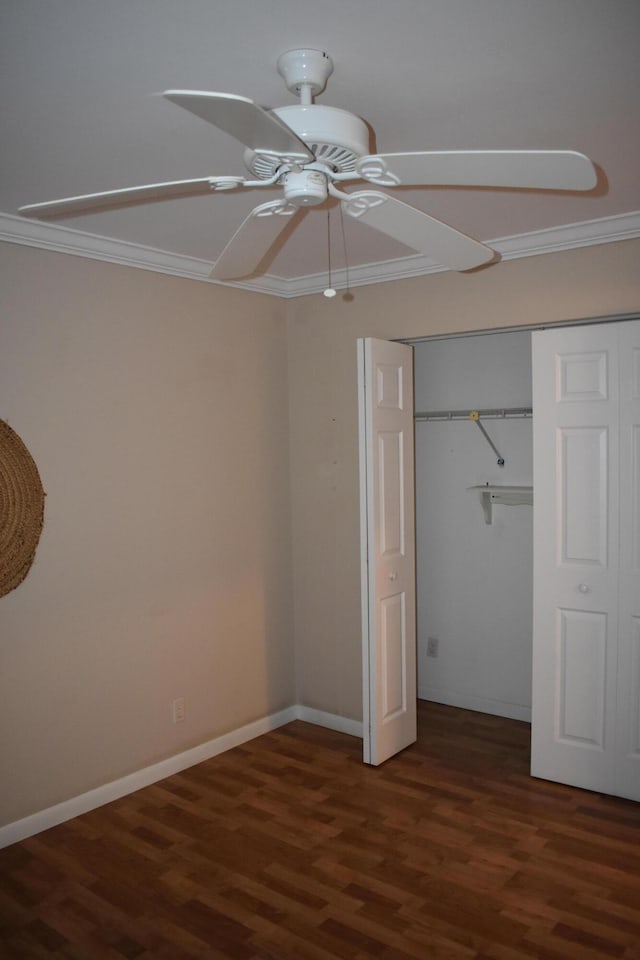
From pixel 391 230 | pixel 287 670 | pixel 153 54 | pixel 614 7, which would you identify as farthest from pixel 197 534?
pixel 614 7

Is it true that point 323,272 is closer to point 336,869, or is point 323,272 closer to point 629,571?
point 629,571

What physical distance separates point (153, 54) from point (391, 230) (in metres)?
0.74

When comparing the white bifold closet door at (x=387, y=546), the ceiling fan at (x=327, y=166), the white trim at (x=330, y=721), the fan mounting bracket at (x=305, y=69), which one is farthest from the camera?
the white trim at (x=330, y=721)

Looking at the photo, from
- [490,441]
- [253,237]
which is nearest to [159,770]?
[490,441]

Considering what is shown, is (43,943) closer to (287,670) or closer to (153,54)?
(287,670)

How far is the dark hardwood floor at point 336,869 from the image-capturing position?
2477mm

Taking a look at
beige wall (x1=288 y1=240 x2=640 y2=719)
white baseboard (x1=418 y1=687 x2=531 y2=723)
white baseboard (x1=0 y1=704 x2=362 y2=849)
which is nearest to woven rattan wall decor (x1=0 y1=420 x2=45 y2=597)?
white baseboard (x1=0 y1=704 x2=362 y2=849)

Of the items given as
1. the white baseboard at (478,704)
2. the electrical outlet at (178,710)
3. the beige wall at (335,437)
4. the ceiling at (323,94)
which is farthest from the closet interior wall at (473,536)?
the electrical outlet at (178,710)

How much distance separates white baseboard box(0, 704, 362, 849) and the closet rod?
1.89m

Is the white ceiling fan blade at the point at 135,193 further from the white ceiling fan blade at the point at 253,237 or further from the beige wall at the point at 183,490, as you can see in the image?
the beige wall at the point at 183,490

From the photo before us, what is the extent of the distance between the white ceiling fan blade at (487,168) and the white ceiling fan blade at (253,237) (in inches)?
10.2

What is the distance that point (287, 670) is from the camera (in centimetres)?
450

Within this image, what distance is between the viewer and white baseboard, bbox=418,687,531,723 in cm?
446

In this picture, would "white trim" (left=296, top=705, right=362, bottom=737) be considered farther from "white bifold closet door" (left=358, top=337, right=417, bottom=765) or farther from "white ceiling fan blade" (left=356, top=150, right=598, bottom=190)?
"white ceiling fan blade" (left=356, top=150, right=598, bottom=190)
